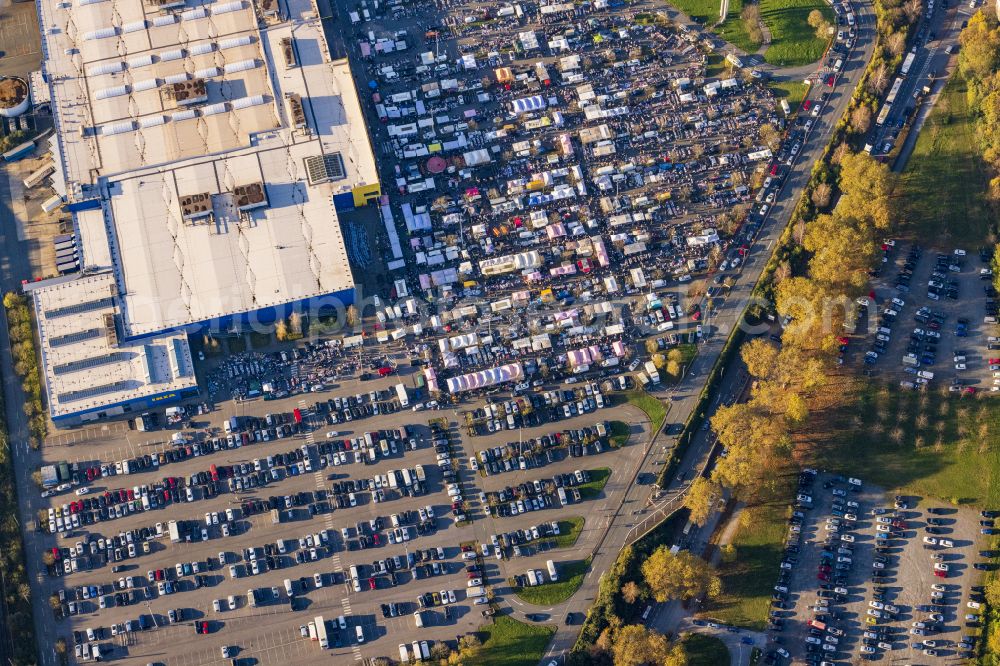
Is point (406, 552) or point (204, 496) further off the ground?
point (204, 496)

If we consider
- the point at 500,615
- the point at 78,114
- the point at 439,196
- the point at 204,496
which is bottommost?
the point at 500,615

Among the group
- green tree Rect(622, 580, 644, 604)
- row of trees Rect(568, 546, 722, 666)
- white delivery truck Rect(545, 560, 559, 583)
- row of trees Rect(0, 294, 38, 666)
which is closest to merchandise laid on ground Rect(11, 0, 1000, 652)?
white delivery truck Rect(545, 560, 559, 583)

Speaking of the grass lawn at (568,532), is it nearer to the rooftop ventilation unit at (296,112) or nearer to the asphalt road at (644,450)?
the asphalt road at (644,450)

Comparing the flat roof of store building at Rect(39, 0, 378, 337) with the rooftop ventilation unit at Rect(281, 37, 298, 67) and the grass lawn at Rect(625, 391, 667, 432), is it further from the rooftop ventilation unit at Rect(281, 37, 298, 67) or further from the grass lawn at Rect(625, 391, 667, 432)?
the grass lawn at Rect(625, 391, 667, 432)

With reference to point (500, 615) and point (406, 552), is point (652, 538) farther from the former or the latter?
point (406, 552)

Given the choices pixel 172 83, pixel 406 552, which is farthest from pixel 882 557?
pixel 172 83

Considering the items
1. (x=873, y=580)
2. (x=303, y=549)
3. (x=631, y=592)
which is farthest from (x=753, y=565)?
(x=303, y=549)

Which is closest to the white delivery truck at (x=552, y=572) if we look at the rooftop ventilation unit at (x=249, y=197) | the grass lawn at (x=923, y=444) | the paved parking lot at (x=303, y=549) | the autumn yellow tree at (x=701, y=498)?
the paved parking lot at (x=303, y=549)
